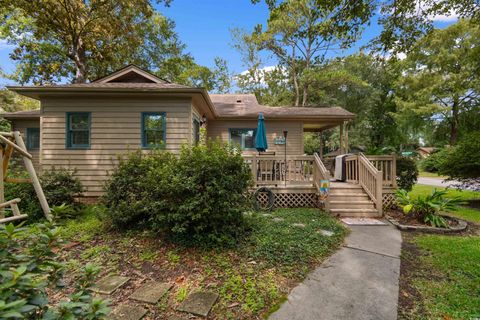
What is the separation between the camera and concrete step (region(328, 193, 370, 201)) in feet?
22.1

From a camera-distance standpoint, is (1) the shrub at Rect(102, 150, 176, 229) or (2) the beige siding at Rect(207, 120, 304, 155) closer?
(1) the shrub at Rect(102, 150, 176, 229)

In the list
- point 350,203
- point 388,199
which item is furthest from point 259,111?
point 388,199

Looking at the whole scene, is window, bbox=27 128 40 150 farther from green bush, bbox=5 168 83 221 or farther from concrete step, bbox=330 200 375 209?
concrete step, bbox=330 200 375 209

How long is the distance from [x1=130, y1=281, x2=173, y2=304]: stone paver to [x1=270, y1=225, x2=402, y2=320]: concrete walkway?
1342 millimetres

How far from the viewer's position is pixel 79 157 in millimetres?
7836

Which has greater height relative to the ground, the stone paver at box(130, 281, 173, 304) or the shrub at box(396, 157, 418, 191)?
the shrub at box(396, 157, 418, 191)

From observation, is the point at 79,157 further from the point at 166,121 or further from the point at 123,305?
the point at 123,305

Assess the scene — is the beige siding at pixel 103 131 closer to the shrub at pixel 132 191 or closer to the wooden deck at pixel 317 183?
the wooden deck at pixel 317 183

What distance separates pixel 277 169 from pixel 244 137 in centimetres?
386

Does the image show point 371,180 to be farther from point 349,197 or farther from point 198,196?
point 198,196

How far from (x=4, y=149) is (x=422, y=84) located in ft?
97.4

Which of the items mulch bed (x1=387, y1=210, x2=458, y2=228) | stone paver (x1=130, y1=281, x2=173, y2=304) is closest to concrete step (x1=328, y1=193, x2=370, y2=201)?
mulch bed (x1=387, y1=210, x2=458, y2=228)

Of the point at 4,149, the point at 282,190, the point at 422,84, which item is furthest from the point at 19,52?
the point at 422,84

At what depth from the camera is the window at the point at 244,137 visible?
10.9 m
